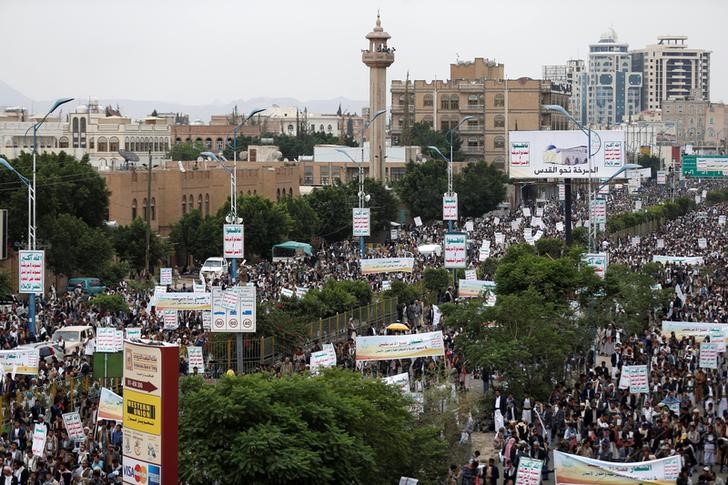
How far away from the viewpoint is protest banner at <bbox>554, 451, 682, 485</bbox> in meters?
19.6

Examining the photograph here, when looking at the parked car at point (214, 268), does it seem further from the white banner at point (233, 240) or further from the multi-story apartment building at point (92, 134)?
the multi-story apartment building at point (92, 134)

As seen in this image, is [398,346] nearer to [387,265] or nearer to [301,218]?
[387,265]

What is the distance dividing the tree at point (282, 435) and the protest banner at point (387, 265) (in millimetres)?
25840

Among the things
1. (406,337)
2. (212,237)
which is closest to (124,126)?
(212,237)

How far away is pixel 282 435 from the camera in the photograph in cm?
1912

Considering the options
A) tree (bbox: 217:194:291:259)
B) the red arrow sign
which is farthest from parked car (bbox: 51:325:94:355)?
tree (bbox: 217:194:291:259)

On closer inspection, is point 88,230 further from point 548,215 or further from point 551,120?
point 551,120

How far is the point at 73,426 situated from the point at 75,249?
28225 millimetres

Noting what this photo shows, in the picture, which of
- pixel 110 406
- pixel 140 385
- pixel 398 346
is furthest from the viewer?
pixel 398 346

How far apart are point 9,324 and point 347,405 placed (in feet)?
62.9

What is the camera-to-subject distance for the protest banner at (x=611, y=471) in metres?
19.6

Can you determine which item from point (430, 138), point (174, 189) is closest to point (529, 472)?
point (174, 189)

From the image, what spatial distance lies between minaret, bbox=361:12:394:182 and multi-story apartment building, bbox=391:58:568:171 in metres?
16.4

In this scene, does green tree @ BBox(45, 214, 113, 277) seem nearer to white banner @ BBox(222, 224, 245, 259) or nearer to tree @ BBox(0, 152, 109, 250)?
tree @ BBox(0, 152, 109, 250)
